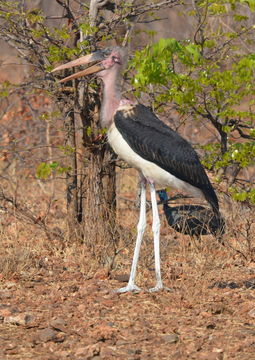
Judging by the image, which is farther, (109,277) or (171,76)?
(109,277)

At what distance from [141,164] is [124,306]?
1.30 m

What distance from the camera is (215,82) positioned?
6980 millimetres

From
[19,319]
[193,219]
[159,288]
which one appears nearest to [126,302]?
[159,288]

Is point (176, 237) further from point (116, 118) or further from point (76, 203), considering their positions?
point (116, 118)

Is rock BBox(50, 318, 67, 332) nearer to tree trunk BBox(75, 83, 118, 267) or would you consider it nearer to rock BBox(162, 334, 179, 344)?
rock BBox(162, 334, 179, 344)

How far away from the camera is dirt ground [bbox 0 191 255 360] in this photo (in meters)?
5.18

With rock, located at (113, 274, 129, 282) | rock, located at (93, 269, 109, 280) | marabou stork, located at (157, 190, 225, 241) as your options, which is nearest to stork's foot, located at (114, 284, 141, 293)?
rock, located at (113, 274, 129, 282)

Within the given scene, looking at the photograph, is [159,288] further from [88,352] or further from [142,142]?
[88,352]

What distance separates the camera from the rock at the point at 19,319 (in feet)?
18.9

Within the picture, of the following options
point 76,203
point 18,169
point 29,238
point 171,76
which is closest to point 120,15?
point 171,76

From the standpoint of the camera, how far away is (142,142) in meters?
6.62

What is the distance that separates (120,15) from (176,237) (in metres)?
3.47

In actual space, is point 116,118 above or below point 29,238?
above

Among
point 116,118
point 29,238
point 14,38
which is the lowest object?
point 29,238
